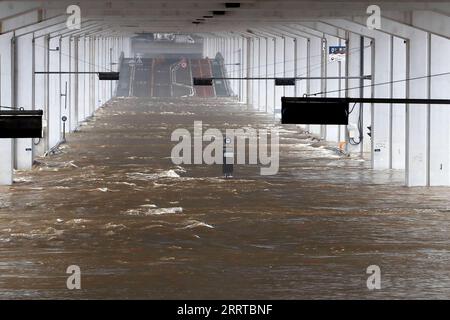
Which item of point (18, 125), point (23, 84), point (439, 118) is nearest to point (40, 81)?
point (23, 84)

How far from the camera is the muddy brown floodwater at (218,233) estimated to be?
64.1 feet

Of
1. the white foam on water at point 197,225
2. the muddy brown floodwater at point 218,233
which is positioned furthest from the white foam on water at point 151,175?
the white foam on water at point 197,225

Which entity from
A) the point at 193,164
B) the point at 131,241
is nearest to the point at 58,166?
the point at 193,164

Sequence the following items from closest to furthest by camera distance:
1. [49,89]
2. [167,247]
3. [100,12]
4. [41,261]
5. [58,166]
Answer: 1. [41,261]
2. [167,247]
3. [100,12]
4. [58,166]
5. [49,89]

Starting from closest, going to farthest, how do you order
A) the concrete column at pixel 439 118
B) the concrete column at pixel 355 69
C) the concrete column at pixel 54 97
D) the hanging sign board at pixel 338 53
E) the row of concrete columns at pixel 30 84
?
1. the concrete column at pixel 439 118
2. the row of concrete columns at pixel 30 84
3. the concrete column at pixel 355 69
4. the concrete column at pixel 54 97
5. the hanging sign board at pixel 338 53

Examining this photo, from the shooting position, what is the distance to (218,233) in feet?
81.9

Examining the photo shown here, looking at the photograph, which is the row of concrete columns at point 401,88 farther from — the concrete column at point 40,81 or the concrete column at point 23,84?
the concrete column at point 40,81

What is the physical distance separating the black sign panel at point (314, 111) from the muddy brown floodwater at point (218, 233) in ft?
8.43

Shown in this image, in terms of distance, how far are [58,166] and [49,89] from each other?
5843mm

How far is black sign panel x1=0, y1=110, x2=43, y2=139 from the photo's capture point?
23.0m

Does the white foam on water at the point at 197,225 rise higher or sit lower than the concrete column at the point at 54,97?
lower

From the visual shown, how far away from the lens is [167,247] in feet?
75.9
